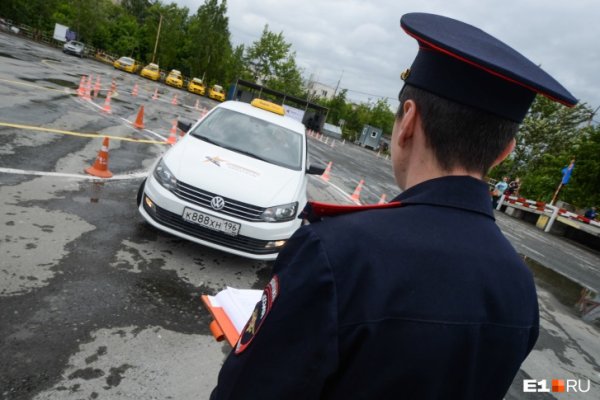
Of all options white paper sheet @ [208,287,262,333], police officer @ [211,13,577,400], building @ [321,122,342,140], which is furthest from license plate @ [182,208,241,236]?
building @ [321,122,342,140]

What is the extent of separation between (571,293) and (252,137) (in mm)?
7373

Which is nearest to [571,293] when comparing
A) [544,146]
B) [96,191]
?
[96,191]

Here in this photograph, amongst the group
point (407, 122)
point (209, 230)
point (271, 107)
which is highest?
point (407, 122)

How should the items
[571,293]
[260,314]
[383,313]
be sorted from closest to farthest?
[383,313] → [260,314] → [571,293]

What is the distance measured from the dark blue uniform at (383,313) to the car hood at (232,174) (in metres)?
3.36

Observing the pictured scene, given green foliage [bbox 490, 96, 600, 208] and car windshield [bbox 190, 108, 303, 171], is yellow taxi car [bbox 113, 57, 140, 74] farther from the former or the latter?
car windshield [bbox 190, 108, 303, 171]

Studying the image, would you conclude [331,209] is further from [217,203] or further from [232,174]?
[232,174]

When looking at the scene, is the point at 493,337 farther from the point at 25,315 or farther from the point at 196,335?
the point at 25,315

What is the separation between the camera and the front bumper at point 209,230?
414cm

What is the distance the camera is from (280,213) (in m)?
4.41

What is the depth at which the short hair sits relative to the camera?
3.31 ft

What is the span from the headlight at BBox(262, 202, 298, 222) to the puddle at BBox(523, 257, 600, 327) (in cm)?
A: 555

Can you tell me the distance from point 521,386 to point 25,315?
4413 millimetres

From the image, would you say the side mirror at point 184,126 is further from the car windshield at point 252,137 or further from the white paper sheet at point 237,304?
A: the white paper sheet at point 237,304
